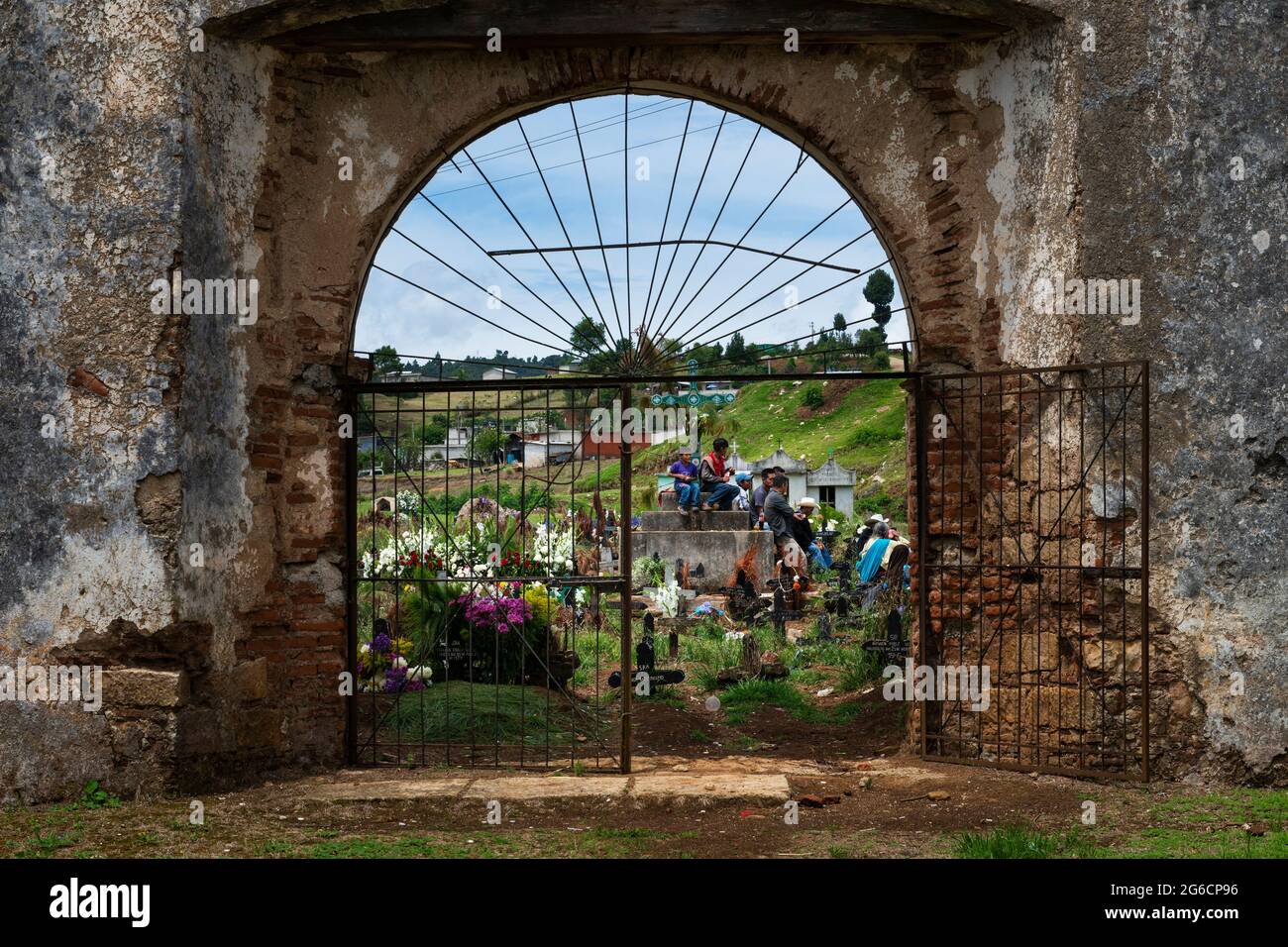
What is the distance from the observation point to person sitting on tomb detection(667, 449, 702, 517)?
15891 mm

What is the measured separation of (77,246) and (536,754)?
3.78 metres

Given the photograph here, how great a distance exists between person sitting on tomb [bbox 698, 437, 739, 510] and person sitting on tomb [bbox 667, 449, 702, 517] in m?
0.13

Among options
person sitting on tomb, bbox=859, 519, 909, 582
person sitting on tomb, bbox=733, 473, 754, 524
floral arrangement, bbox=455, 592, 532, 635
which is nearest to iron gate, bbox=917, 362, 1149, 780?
floral arrangement, bbox=455, 592, 532, 635

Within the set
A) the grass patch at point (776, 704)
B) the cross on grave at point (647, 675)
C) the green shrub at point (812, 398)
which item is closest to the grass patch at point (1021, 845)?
the grass patch at point (776, 704)

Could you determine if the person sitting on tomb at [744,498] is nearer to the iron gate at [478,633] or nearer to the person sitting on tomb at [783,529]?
the person sitting on tomb at [783,529]

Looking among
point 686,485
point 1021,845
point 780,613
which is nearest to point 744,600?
point 780,613

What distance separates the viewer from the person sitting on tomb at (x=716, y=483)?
15984mm

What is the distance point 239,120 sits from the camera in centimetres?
608

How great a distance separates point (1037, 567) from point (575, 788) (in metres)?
2.63

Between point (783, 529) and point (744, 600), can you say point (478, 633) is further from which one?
point (783, 529)

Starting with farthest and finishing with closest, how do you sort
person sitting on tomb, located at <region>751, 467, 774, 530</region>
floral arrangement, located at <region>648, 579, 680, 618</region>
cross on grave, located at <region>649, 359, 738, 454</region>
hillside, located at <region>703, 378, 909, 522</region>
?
1. hillside, located at <region>703, 378, 909, 522</region>
2. person sitting on tomb, located at <region>751, 467, 774, 530</region>
3. floral arrangement, located at <region>648, 579, 680, 618</region>
4. cross on grave, located at <region>649, 359, 738, 454</region>

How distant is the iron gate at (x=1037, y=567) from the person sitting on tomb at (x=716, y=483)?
31.1 feet

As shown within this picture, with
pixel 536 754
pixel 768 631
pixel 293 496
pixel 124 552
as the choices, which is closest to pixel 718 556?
pixel 768 631

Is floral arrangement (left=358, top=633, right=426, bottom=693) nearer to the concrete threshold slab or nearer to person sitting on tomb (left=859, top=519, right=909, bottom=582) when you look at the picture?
the concrete threshold slab
